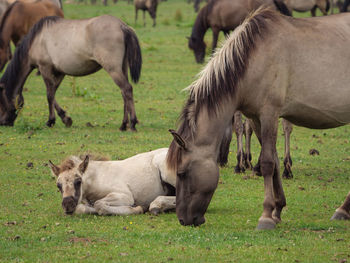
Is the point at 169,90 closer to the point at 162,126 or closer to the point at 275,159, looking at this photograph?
the point at 162,126

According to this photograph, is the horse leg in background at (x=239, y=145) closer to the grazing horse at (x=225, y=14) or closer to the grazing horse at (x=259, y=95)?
the grazing horse at (x=259, y=95)

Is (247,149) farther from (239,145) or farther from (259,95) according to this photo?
(259,95)

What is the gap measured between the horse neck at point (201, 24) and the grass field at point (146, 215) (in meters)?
4.12

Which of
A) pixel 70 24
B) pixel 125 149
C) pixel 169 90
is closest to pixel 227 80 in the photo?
pixel 125 149

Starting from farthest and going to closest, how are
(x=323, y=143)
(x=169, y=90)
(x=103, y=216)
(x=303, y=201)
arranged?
1. (x=169, y=90)
2. (x=323, y=143)
3. (x=303, y=201)
4. (x=103, y=216)

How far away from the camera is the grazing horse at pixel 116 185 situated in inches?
286

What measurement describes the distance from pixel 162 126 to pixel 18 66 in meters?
3.30

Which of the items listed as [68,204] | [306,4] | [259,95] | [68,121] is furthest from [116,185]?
[306,4]

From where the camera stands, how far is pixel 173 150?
6.62m

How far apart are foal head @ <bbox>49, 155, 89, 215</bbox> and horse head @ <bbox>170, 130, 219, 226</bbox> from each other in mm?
1303

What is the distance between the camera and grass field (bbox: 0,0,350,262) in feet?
19.1

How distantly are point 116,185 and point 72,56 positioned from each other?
20.5 feet

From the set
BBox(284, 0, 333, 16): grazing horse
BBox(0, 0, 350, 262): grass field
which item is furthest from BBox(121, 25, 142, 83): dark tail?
BBox(284, 0, 333, 16): grazing horse

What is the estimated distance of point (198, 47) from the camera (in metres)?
21.8
